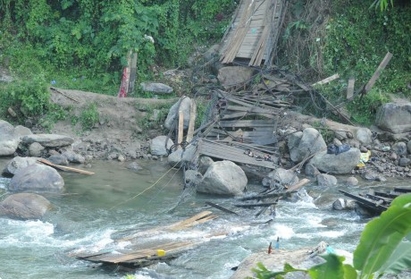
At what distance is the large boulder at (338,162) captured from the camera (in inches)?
531

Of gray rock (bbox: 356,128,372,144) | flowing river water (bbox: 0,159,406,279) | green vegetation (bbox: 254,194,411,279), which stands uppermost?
green vegetation (bbox: 254,194,411,279)

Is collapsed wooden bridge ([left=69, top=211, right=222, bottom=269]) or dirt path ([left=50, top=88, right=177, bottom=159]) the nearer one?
collapsed wooden bridge ([left=69, top=211, right=222, bottom=269])

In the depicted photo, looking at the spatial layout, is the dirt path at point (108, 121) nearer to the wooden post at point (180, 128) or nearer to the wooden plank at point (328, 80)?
the wooden post at point (180, 128)

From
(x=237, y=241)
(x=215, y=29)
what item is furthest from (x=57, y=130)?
(x=237, y=241)

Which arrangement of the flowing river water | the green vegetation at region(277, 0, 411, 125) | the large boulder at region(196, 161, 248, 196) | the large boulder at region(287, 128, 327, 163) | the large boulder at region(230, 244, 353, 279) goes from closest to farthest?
the large boulder at region(230, 244, 353, 279), the flowing river water, the large boulder at region(196, 161, 248, 196), the large boulder at region(287, 128, 327, 163), the green vegetation at region(277, 0, 411, 125)

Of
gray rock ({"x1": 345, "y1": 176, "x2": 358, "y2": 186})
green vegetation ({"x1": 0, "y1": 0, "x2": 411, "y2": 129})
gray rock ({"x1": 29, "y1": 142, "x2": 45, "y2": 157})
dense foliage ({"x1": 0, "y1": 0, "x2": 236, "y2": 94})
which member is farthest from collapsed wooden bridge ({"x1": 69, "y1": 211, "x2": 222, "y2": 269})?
dense foliage ({"x1": 0, "y1": 0, "x2": 236, "y2": 94})

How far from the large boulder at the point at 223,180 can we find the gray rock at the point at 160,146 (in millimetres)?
2472

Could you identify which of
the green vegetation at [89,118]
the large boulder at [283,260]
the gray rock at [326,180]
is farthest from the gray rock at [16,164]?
the large boulder at [283,260]

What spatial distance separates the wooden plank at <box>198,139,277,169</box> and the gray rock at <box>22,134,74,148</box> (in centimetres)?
308

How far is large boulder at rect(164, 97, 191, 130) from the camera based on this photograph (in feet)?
49.2

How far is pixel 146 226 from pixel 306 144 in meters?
4.52

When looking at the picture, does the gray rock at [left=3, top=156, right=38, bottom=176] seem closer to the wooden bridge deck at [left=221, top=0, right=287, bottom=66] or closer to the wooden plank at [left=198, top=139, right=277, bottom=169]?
the wooden plank at [left=198, top=139, right=277, bottom=169]

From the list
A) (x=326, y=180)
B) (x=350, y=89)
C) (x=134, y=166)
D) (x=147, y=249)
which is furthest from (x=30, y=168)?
(x=350, y=89)

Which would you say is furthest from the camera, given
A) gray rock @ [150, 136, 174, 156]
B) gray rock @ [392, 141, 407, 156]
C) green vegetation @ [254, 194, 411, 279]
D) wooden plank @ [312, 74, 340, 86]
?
wooden plank @ [312, 74, 340, 86]
